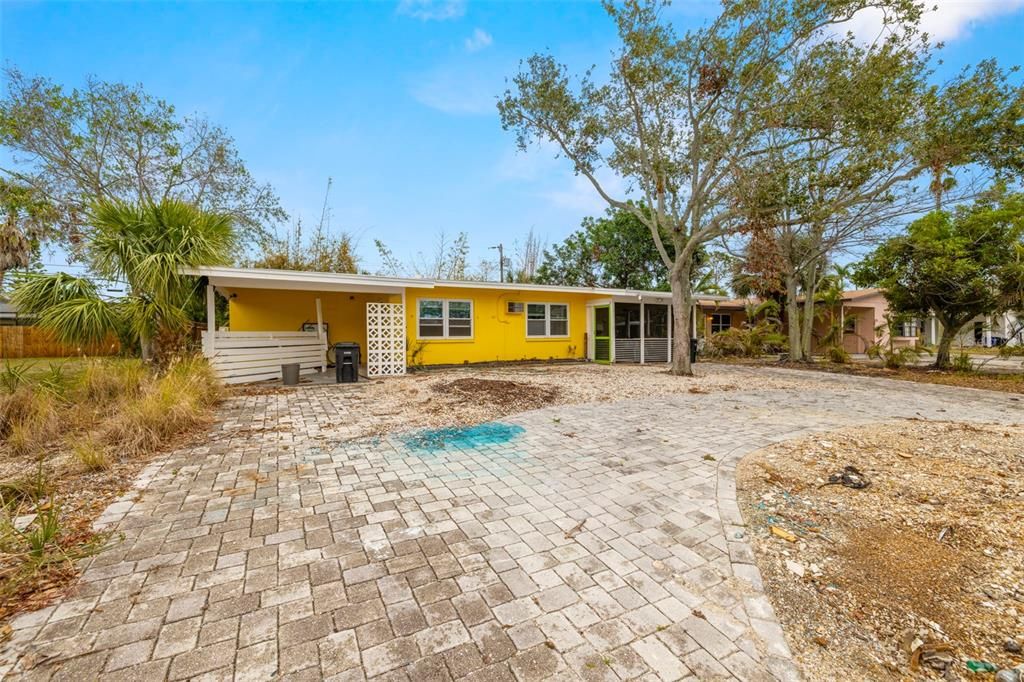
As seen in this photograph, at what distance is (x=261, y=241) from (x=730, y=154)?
1656cm

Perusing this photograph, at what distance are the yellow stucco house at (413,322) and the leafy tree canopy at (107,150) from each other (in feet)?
21.7

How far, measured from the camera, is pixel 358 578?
2.09 metres

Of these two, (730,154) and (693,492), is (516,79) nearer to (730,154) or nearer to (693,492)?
(730,154)

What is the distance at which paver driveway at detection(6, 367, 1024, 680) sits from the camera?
5.22 ft

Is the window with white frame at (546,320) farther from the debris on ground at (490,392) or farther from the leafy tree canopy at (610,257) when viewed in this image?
the leafy tree canopy at (610,257)

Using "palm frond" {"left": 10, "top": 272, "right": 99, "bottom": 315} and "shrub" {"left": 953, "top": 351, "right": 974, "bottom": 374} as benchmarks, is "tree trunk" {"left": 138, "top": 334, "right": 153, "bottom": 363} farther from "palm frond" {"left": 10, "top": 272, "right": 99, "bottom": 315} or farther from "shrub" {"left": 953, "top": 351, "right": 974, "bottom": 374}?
"shrub" {"left": 953, "top": 351, "right": 974, "bottom": 374}

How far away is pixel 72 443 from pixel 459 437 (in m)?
3.66

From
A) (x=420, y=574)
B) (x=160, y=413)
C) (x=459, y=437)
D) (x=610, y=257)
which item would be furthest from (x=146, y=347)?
(x=610, y=257)

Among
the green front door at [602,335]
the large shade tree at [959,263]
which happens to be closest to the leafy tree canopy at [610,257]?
the green front door at [602,335]

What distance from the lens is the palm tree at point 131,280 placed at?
20.2ft

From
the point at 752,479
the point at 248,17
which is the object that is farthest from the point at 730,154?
the point at 248,17

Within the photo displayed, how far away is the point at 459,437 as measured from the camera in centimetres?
477

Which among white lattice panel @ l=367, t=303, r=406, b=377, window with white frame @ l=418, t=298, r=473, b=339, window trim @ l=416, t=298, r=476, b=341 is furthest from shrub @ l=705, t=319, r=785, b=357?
white lattice panel @ l=367, t=303, r=406, b=377

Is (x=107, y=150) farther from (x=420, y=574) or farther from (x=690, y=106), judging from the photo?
(x=420, y=574)
